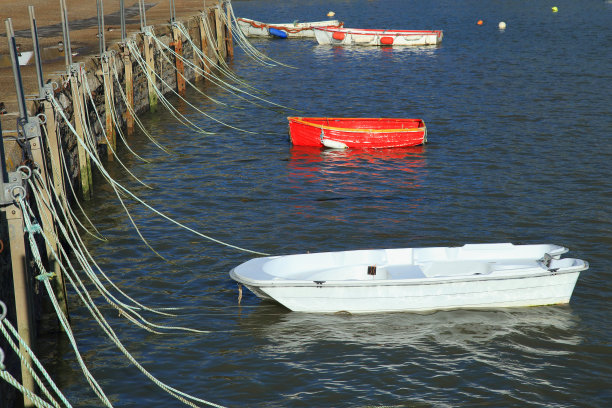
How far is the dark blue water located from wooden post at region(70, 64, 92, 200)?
0.56 m

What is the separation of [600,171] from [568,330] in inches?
397

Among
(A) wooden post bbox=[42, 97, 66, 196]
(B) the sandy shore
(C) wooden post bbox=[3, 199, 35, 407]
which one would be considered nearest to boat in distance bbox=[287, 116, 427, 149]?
(B) the sandy shore

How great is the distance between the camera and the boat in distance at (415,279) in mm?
12797

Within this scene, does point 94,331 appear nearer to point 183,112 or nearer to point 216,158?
point 216,158

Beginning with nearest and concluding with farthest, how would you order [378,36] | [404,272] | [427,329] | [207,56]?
[427,329] → [404,272] → [207,56] → [378,36]

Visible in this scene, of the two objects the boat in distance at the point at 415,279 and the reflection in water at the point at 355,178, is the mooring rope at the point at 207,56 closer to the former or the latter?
the reflection in water at the point at 355,178

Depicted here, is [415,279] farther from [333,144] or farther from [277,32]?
[277,32]

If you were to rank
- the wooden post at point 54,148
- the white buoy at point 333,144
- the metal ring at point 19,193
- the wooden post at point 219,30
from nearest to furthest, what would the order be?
the metal ring at point 19,193 → the wooden post at point 54,148 → the white buoy at point 333,144 → the wooden post at point 219,30

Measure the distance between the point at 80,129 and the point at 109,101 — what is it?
13.0 ft

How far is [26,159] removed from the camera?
40.9 ft

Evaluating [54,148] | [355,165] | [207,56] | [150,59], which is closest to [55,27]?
[150,59]

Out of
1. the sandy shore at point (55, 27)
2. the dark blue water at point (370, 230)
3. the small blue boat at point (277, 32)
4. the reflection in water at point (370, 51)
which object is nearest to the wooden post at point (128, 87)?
the dark blue water at point (370, 230)

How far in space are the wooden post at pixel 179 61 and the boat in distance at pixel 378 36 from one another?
59.9 feet

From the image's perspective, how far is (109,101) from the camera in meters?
21.6
